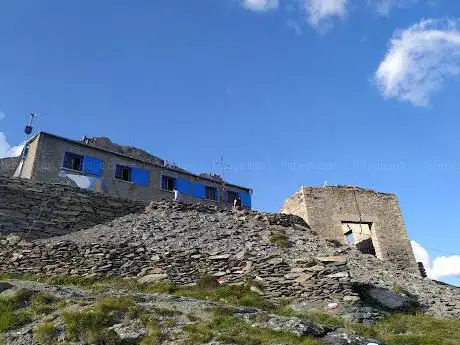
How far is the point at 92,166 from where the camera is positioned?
3300cm

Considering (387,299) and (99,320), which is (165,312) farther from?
(387,299)

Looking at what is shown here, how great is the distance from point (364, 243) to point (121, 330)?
91.6 ft

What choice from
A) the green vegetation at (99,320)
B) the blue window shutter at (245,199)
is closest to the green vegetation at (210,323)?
the green vegetation at (99,320)

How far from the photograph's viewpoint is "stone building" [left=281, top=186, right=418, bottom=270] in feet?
107

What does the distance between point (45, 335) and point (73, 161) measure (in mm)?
23998

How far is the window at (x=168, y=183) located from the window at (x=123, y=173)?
9.13ft

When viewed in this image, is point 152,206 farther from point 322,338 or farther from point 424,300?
point 322,338

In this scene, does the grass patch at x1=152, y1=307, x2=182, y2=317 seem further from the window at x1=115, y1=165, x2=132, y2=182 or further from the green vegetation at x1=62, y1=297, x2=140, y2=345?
the window at x1=115, y1=165, x2=132, y2=182

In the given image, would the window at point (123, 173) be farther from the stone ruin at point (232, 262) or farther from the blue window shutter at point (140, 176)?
the stone ruin at point (232, 262)

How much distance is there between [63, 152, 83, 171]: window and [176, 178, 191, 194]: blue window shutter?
26.1 feet

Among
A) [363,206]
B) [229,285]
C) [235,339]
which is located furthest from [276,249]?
[363,206]

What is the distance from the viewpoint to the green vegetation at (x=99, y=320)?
31.6 ft

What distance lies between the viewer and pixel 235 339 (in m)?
9.53

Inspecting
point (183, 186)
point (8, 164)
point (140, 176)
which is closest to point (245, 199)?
point (183, 186)
